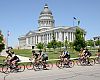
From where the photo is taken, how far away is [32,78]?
14.7 meters

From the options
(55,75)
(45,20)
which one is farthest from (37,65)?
(45,20)

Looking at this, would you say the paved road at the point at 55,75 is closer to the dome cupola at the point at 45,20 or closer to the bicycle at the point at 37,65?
the bicycle at the point at 37,65

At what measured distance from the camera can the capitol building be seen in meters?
151

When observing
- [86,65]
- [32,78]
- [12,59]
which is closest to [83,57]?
[86,65]

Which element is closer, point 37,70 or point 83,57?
point 37,70

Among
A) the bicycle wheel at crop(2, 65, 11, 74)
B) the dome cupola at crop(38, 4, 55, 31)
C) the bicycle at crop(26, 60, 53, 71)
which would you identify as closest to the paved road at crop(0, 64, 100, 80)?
the bicycle wheel at crop(2, 65, 11, 74)

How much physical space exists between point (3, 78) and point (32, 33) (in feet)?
544

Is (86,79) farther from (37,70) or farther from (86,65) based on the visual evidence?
(86,65)

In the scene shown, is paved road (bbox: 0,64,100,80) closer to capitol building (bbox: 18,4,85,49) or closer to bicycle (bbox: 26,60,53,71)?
bicycle (bbox: 26,60,53,71)

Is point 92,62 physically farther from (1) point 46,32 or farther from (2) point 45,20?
(2) point 45,20

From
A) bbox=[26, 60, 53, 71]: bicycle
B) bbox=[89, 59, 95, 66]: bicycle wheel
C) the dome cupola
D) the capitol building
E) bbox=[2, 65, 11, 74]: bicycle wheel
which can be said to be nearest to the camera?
bbox=[2, 65, 11, 74]: bicycle wheel

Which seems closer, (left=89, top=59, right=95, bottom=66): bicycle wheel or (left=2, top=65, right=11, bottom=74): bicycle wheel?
(left=2, top=65, right=11, bottom=74): bicycle wheel

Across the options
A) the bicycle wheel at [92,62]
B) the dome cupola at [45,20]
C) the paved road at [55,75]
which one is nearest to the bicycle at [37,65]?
the paved road at [55,75]

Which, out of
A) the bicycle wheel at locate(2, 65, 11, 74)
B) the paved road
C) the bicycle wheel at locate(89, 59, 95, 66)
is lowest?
the paved road
